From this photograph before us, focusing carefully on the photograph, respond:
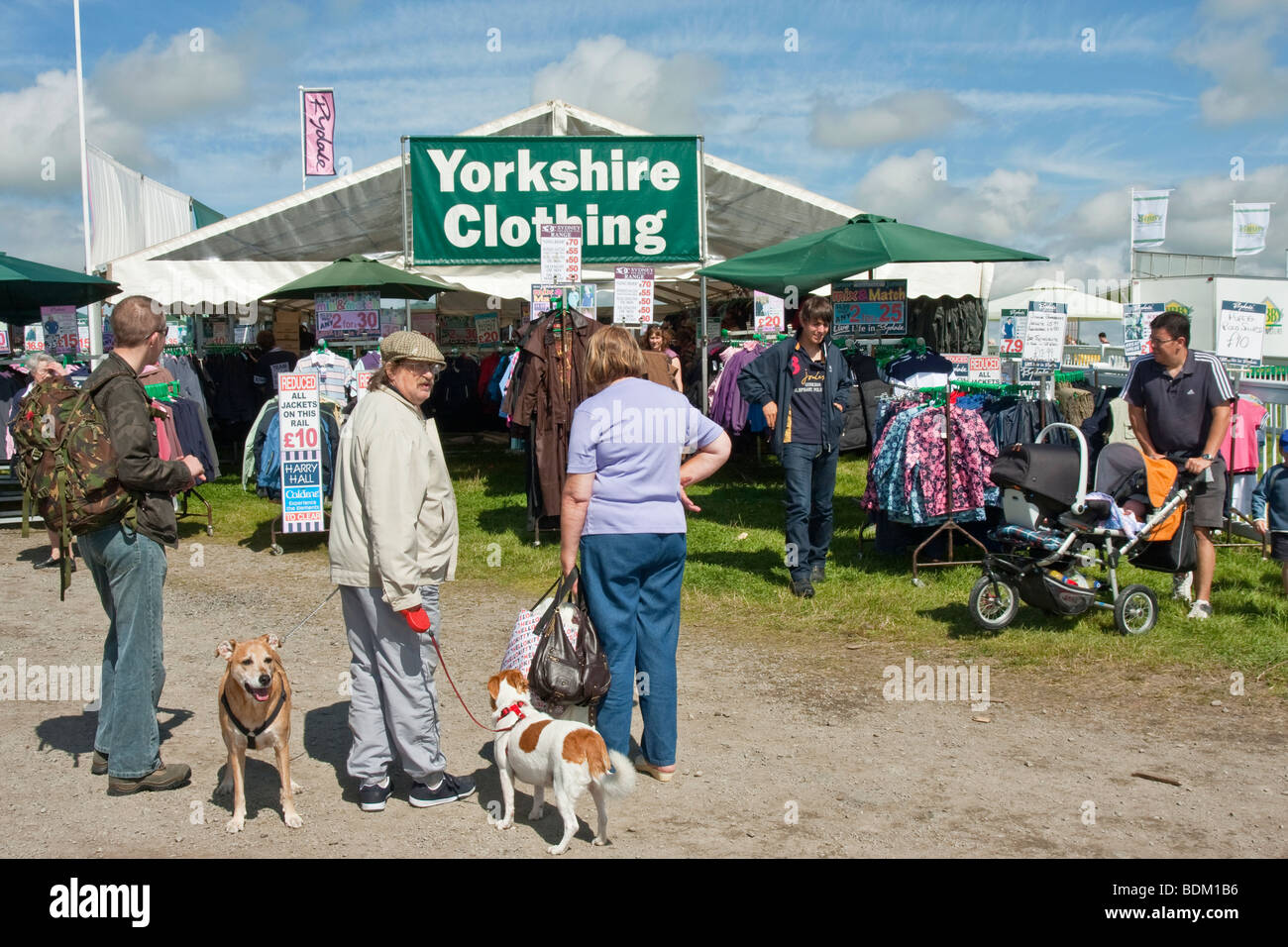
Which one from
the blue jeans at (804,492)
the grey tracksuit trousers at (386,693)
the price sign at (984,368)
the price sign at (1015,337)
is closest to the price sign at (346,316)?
the blue jeans at (804,492)

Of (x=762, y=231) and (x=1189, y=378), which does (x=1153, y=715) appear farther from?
(x=762, y=231)

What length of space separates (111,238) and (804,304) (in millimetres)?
16481

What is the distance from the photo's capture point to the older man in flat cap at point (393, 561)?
13.0ft

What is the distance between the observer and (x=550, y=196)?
12.5 metres

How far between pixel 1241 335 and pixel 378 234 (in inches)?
403

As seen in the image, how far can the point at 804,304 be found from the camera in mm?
7715

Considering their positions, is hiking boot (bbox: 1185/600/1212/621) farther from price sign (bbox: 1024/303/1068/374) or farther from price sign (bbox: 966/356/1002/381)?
price sign (bbox: 966/356/1002/381)

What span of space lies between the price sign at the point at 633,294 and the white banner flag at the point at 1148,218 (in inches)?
805

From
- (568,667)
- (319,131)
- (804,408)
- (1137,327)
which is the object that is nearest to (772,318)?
(1137,327)

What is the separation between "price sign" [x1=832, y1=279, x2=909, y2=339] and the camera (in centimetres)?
1020

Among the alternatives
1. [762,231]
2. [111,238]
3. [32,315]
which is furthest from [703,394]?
[111,238]

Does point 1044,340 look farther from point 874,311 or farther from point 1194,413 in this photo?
point 874,311

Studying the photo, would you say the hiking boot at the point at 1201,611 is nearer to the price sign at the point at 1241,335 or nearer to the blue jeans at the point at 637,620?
the price sign at the point at 1241,335

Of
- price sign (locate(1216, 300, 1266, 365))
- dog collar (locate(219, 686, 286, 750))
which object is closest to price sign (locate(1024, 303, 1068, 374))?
price sign (locate(1216, 300, 1266, 365))
